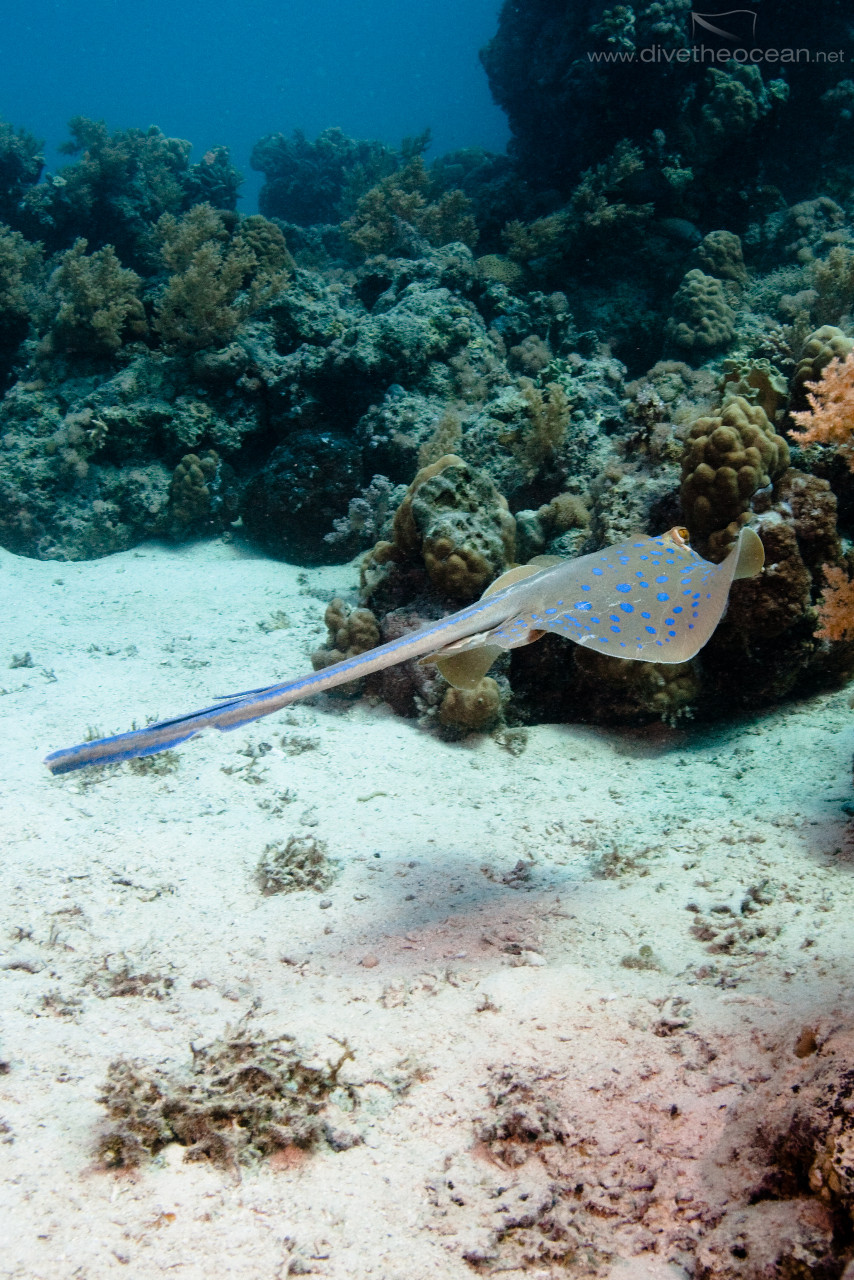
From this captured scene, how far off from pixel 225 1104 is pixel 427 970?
1.10 metres

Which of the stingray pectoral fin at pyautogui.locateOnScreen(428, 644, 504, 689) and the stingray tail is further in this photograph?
the stingray pectoral fin at pyautogui.locateOnScreen(428, 644, 504, 689)

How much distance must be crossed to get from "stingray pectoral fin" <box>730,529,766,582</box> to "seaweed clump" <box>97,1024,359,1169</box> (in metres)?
2.84

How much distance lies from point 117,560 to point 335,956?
865 centimetres

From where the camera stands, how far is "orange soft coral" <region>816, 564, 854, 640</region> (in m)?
4.21

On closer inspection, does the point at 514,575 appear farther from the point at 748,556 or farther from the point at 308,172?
the point at 308,172

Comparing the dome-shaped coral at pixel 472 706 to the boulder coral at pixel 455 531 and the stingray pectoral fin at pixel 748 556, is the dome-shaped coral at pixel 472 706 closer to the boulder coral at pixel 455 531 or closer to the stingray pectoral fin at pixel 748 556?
the boulder coral at pixel 455 531

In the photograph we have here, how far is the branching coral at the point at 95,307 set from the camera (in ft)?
34.4

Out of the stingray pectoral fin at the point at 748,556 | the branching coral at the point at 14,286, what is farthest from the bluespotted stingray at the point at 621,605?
the branching coral at the point at 14,286

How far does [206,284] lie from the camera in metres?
10.5

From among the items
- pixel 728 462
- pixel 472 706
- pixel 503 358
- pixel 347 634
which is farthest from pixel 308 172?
pixel 472 706

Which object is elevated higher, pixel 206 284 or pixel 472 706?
pixel 206 284

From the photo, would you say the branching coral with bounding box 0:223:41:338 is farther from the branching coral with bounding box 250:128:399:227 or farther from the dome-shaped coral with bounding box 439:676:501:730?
the branching coral with bounding box 250:128:399:227

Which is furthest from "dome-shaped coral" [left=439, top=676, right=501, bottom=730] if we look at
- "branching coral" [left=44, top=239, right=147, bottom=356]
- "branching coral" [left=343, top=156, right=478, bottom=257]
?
"branching coral" [left=343, top=156, right=478, bottom=257]

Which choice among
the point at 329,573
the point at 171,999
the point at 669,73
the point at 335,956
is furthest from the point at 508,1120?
the point at 669,73
